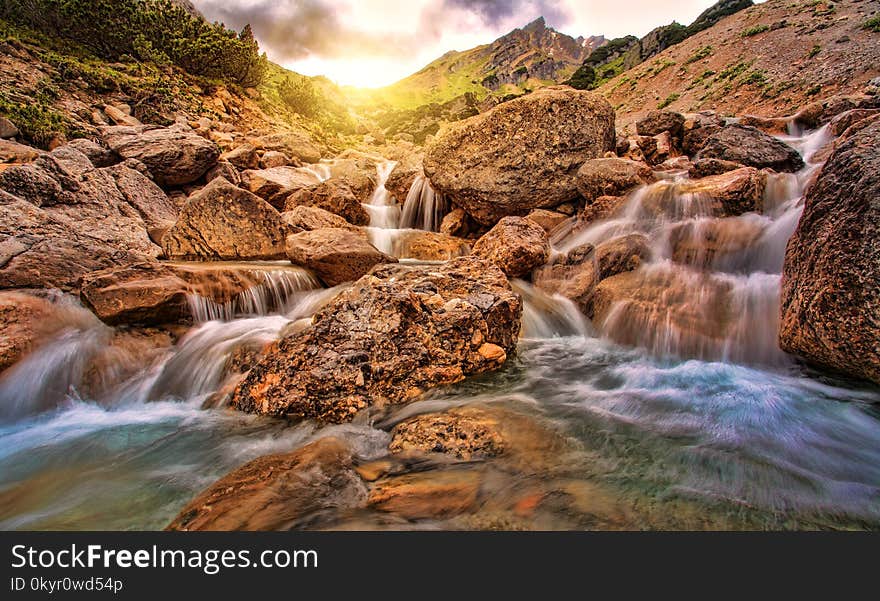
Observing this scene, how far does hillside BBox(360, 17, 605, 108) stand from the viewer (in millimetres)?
94413

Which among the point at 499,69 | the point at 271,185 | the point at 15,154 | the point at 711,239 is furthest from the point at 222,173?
the point at 499,69

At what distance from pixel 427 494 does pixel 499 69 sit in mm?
126160

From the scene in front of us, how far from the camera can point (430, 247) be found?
9875mm

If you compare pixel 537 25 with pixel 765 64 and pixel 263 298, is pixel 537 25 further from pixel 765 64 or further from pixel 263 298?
pixel 263 298

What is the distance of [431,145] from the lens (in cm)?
1118

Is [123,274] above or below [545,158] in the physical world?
below

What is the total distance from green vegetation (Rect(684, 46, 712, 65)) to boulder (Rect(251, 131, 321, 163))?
3659 cm

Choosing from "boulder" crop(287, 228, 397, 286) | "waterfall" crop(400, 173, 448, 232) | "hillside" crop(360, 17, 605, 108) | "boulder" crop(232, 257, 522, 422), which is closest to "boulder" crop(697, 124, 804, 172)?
"waterfall" crop(400, 173, 448, 232)

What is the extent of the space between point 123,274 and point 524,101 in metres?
10.1

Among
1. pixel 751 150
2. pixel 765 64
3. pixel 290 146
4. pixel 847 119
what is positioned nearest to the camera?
pixel 751 150

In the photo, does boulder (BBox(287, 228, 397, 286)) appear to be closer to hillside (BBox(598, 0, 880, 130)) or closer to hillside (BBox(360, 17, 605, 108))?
hillside (BBox(598, 0, 880, 130))

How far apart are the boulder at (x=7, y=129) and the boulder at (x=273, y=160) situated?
7.04m
